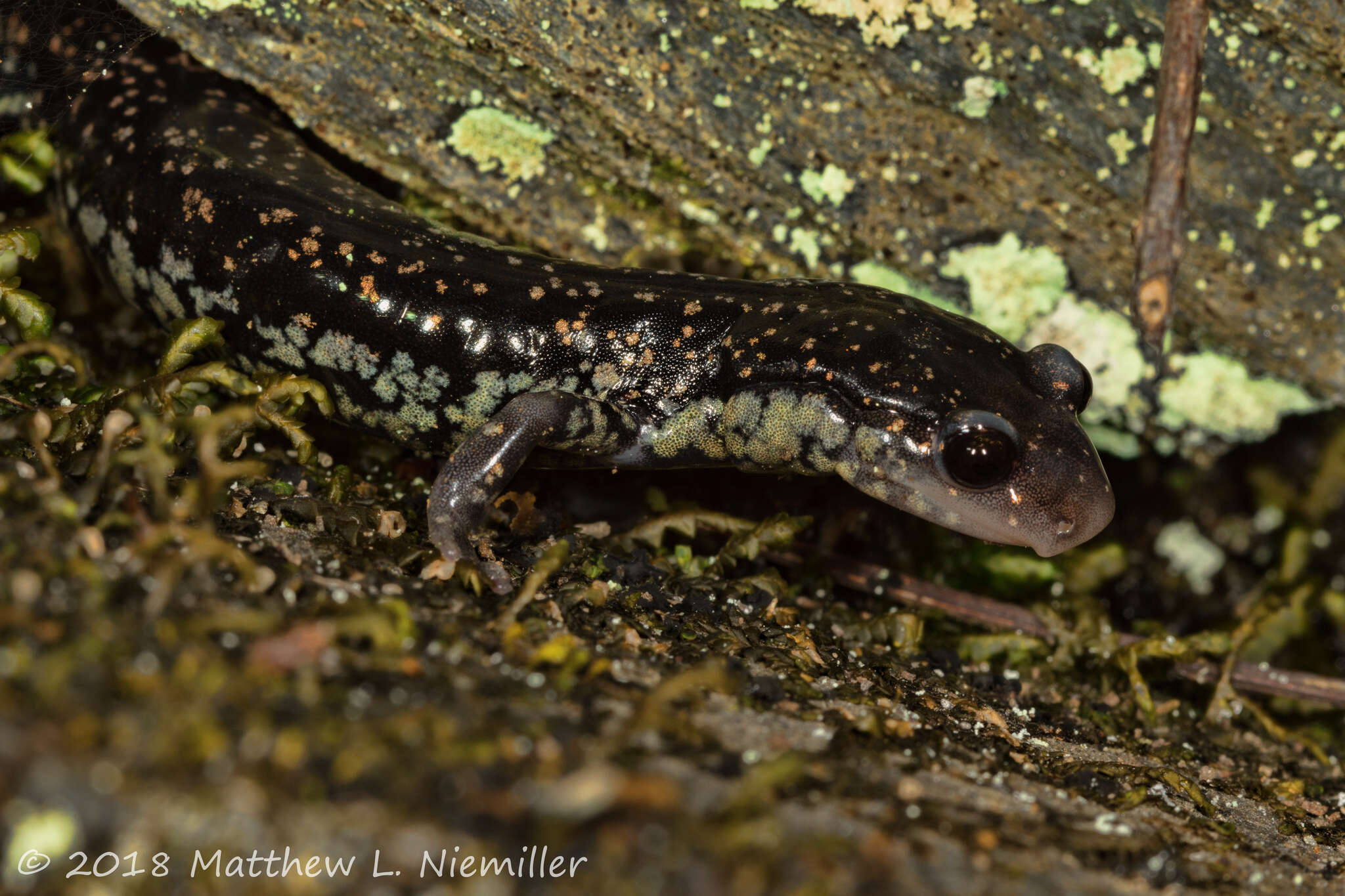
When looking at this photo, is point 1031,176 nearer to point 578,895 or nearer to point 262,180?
point 262,180

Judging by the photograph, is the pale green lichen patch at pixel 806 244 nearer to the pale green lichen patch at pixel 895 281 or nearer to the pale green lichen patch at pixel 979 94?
the pale green lichen patch at pixel 895 281

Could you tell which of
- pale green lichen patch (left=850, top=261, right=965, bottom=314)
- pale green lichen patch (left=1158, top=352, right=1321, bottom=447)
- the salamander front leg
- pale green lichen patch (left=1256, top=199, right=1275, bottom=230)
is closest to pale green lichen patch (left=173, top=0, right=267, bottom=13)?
the salamander front leg

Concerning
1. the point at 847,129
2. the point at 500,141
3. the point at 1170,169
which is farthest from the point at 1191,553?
the point at 500,141

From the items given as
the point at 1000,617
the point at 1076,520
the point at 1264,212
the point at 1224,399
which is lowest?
the point at 1000,617

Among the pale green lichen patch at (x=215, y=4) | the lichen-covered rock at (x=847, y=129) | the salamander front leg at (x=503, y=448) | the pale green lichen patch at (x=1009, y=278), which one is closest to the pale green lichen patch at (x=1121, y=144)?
the lichen-covered rock at (x=847, y=129)

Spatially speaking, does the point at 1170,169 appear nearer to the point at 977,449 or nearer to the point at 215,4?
the point at 977,449

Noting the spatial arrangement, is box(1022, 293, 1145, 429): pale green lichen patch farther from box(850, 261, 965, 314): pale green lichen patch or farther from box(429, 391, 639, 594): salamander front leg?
box(429, 391, 639, 594): salamander front leg

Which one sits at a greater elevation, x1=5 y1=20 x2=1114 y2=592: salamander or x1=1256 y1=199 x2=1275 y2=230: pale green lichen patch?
x1=1256 y1=199 x2=1275 y2=230: pale green lichen patch
